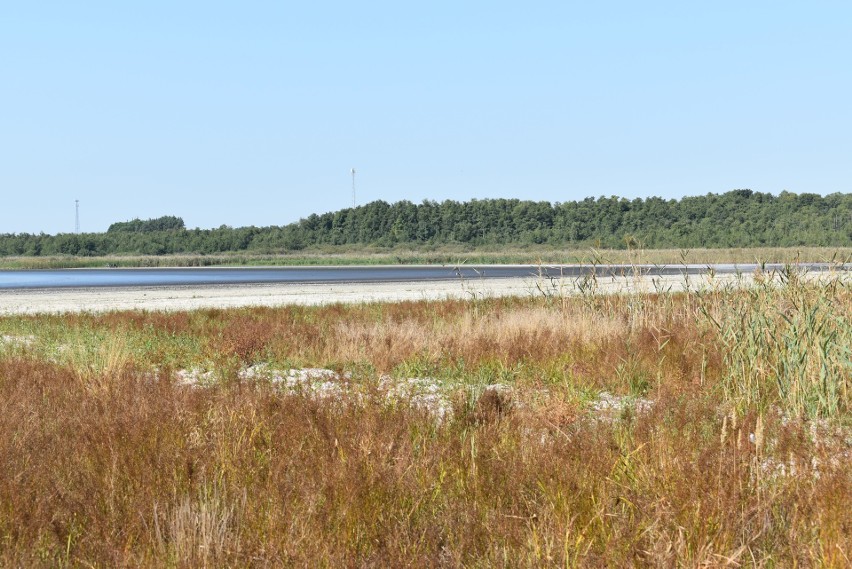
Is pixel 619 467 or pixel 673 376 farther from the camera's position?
pixel 673 376

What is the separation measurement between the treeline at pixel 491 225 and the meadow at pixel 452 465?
366 feet

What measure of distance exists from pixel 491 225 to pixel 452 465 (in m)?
136

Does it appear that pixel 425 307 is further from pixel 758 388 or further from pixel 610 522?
pixel 610 522

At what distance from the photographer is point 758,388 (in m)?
8.08

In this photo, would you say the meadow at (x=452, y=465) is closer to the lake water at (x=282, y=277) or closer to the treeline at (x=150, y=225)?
the lake water at (x=282, y=277)

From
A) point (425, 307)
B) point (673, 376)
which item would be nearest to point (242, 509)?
point (673, 376)

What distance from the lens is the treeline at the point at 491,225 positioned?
126 metres

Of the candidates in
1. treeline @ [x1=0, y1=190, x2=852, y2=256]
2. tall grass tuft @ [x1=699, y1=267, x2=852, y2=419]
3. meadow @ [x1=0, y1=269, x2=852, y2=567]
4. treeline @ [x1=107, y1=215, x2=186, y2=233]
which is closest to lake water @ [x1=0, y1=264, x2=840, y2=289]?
tall grass tuft @ [x1=699, y1=267, x2=852, y2=419]

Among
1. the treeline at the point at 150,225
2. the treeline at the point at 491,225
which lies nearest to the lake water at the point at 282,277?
the treeline at the point at 491,225

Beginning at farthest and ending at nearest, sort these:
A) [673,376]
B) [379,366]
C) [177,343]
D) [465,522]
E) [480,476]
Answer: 1. [177,343]
2. [379,366]
3. [673,376]
4. [480,476]
5. [465,522]

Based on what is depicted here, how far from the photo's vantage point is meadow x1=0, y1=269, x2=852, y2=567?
12.1 ft

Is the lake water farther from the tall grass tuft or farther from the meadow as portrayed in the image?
the meadow

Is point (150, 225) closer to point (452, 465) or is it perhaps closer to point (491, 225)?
point (491, 225)

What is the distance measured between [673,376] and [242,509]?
653 centimetres
